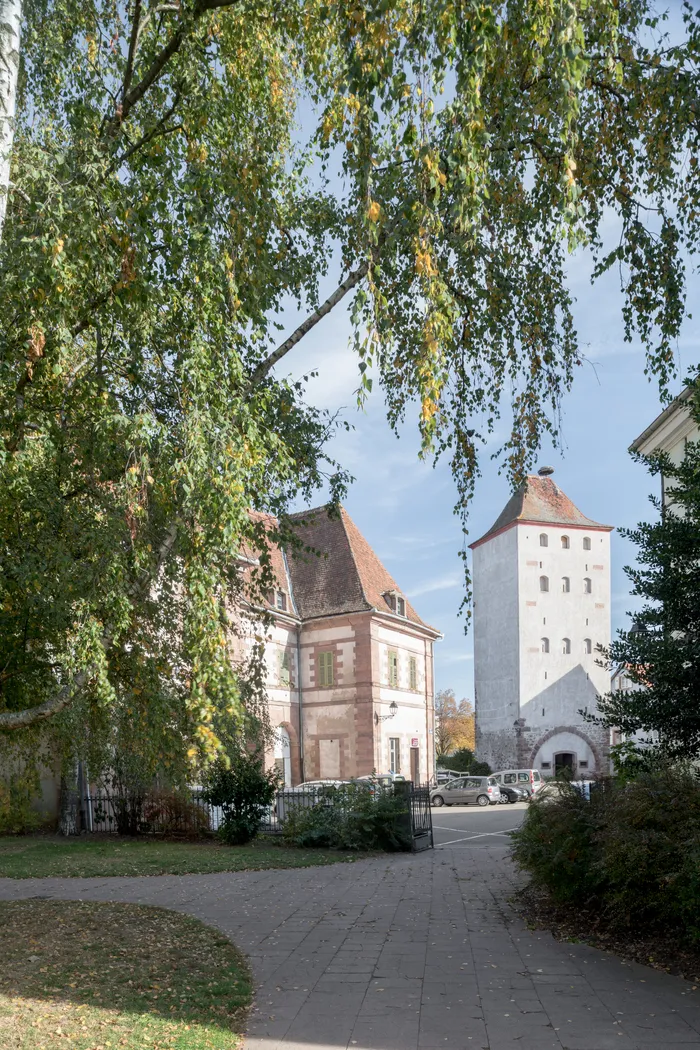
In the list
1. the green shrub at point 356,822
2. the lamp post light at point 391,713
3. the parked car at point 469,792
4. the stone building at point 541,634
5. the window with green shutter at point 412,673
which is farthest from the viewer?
the stone building at point 541,634

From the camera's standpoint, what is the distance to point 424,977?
25.1 ft

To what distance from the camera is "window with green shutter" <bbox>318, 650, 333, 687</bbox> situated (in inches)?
1618

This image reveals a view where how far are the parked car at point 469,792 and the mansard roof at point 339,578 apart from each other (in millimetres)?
8051

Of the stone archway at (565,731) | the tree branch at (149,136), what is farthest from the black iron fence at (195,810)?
the stone archway at (565,731)

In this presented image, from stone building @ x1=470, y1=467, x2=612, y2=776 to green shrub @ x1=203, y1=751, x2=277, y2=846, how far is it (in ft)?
109

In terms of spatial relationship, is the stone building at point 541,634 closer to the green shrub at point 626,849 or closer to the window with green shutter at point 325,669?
the window with green shutter at point 325,669

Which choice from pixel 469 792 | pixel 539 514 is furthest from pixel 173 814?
pixel 539 514

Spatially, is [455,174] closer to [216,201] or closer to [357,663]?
[216,201]

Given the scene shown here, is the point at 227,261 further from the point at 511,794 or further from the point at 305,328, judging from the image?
the point at 511,794

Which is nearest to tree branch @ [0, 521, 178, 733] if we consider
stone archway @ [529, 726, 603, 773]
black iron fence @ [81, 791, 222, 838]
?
black iron fence @ [81, 791, 222, 838]

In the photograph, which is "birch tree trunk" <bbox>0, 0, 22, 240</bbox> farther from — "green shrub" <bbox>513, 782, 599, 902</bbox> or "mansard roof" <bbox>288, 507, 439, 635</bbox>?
"mansard roof" <bbox>288, 507, 439, 635</bbox>

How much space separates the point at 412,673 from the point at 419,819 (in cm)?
2649

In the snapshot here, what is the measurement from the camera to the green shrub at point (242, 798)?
19.5m

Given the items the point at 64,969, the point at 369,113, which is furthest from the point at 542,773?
the point at 369,113
